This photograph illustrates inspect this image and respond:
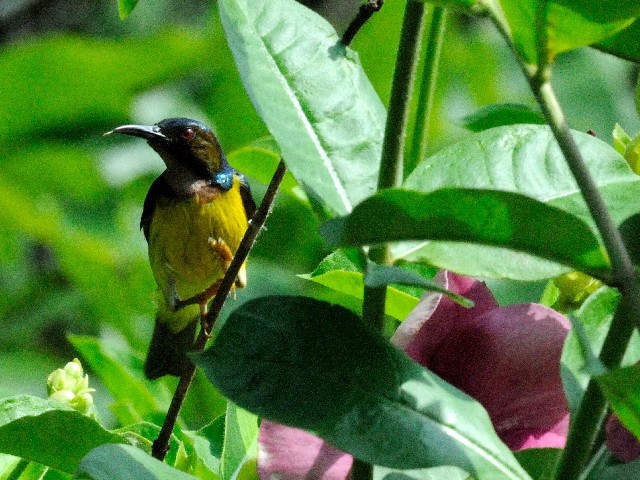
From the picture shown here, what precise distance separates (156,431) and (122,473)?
382mm

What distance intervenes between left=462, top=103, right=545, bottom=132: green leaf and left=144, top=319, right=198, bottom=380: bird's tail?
80 cm

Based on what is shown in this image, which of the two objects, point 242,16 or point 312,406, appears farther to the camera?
point 242,16

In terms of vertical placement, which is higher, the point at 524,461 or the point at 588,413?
the point at 588,413

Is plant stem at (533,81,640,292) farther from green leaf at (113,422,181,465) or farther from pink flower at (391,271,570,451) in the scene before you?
green leaf at (113,422,181,465)

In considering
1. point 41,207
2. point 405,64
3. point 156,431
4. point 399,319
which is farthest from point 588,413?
point 41,207

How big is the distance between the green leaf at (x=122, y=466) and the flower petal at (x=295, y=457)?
0.05 metres

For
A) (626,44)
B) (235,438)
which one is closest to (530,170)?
(626,44)

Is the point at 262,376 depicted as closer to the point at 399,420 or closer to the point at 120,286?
the point at 399,420

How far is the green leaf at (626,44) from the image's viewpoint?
77cm

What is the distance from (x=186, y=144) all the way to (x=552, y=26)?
1683 mm

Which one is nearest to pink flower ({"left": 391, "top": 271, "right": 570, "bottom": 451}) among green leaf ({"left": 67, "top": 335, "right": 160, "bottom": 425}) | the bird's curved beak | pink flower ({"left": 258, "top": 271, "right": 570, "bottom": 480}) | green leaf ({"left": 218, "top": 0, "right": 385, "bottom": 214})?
pink flower ({"left": 258, "top": 271, "right": 570, "bottom": 480})

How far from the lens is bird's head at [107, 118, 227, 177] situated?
2279 mm

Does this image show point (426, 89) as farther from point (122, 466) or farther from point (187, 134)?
point (187, 134)

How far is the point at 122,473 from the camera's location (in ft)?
2.37
